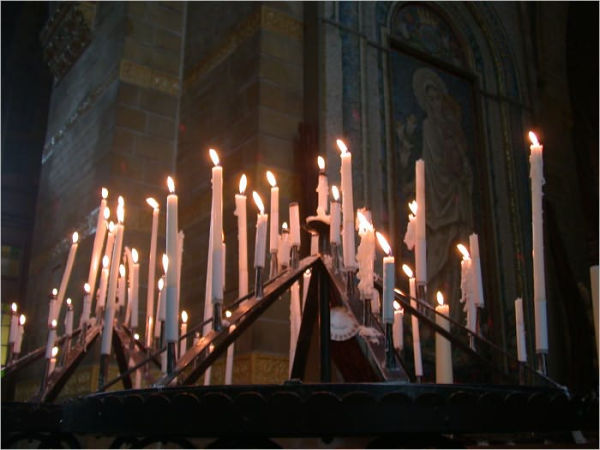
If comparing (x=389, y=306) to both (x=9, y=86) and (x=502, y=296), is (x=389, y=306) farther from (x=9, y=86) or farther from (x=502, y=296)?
(x=9, y=86)

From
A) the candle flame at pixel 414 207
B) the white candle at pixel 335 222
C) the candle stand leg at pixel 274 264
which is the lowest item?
the candle stand leg at pixel 274 264

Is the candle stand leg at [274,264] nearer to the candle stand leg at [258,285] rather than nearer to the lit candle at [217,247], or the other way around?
the candle stand leg at [258,285]

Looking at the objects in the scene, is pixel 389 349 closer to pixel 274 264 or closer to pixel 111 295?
pixel 274 264

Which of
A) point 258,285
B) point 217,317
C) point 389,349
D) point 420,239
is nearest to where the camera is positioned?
point 389,349

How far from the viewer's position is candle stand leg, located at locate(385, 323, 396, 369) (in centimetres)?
145

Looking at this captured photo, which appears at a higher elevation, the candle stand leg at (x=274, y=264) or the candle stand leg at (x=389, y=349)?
the candle stand leg at (x=274, y=264)

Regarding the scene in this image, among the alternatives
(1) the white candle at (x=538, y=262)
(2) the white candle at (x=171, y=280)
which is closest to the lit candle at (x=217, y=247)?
(2) the white candle at (x=171, y=280)

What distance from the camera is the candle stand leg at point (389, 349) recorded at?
4.74ft

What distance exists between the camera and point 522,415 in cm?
115

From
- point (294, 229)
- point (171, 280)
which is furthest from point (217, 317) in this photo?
point (294, 229)

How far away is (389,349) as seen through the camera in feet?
4.78

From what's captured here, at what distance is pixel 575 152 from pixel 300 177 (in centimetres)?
381

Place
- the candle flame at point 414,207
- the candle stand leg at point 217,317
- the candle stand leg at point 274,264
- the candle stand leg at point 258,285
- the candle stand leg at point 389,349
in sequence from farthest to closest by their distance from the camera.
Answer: the candle stand leg at point 274,264 → the candle flame at point 414,207 → the candle stand leg at point 258,285 → the candle stand leg at point 217,317 → the candle stand leg at point 389,349

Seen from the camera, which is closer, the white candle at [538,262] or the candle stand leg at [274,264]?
the white candle at [538,262]
